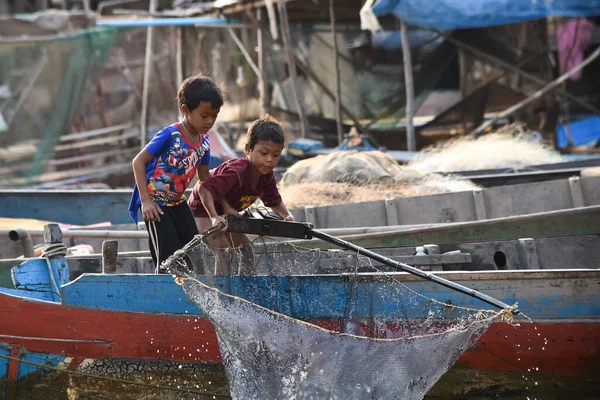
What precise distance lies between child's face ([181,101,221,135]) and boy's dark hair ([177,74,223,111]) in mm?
21

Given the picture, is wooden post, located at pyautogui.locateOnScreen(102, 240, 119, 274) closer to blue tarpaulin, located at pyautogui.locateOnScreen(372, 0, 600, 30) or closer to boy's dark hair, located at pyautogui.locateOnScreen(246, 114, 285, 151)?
boy's dark hair, located at pyautogui.locateOnScreen(246, 114, 285, 151)

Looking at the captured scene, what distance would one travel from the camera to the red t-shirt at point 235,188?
4.66m

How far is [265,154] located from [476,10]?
663 centimetres

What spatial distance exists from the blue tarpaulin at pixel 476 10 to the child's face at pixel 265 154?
6160mm

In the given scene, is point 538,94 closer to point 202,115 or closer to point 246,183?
point 246,183

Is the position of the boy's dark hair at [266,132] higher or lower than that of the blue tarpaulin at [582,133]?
lower

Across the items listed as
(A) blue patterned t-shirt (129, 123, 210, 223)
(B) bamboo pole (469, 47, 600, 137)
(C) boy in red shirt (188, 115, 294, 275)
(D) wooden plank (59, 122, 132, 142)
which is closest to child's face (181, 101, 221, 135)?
(A) blue patterned t-shirt (129, 123, 210, 223)

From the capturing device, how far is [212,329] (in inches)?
204

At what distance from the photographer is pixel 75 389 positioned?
5.38 meters

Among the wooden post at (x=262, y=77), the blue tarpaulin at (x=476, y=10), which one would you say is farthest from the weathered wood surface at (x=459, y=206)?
the wooden post at (x=262, y=77)

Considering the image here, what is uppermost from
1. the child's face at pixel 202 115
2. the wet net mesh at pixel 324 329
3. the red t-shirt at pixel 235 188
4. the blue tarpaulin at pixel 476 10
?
the blue tarpaulin at pixel 476 10

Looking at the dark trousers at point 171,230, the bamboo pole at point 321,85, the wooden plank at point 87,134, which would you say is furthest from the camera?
the wooden plank at point 87,134

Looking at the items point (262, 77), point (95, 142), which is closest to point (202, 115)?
point (262, 77)

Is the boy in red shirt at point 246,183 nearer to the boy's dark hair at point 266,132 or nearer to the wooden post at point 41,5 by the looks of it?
the boy's dark hair at point 266,132
